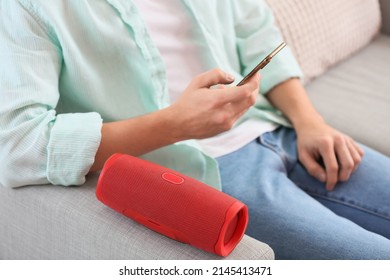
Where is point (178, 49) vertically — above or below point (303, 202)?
above

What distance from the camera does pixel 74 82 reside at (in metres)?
1.03

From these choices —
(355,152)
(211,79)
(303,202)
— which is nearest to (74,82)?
(211,79)

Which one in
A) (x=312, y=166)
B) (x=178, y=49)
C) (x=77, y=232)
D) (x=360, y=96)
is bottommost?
(x=360, y=96)

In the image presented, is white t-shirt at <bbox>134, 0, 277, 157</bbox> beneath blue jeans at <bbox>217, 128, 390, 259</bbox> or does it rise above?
above

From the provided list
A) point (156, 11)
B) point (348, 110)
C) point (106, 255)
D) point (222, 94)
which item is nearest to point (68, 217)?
point (106, 255)

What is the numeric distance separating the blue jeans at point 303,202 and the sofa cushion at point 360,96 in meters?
0.23

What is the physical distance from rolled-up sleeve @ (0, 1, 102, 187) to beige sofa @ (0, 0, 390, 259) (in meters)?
0.05

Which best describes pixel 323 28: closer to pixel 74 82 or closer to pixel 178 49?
pixel 178 49

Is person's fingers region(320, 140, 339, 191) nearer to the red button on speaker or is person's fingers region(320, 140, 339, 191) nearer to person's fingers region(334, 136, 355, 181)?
person's fingers region(334, 136, 355, 181)

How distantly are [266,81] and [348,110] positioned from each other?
356 mm

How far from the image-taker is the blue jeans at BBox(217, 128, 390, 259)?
1.02 metres

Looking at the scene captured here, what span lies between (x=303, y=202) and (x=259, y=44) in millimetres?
418

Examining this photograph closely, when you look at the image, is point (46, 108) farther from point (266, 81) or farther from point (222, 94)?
point (266, 81)

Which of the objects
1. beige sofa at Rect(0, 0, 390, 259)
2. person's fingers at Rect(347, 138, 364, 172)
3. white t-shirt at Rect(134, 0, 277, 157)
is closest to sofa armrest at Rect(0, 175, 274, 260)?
beige sofa at Rect(0, 0, 390, 259)
